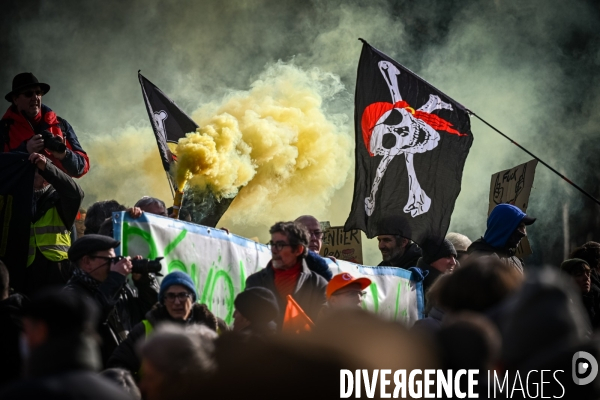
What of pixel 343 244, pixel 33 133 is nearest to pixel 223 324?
pixel 33 133

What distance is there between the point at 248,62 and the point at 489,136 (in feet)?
13.4

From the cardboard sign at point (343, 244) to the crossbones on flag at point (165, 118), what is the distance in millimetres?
1716

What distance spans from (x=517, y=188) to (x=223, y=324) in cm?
432

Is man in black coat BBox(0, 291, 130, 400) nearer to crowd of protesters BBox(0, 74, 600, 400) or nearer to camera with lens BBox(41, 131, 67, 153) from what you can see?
crowd of protesters BBox(0, 74, 600, 400)

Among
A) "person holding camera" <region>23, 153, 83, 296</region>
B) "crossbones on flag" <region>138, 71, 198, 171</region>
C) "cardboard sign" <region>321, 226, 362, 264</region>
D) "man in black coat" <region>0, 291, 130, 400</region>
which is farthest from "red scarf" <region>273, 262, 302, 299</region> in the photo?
"crossbones on flag" <region>138, 71, 198, 171</region>

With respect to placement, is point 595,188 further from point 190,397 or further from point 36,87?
point 190,397

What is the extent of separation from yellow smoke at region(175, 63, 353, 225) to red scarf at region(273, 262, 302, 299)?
9.85ft

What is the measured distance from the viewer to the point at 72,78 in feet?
43.9

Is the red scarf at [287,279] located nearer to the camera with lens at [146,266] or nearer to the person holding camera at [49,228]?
the camera with lens at [146,266]

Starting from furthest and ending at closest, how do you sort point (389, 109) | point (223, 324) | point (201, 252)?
point (389, 109), point (201, 252), point (223, 324)

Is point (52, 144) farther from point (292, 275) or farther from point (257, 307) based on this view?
point (257, 307)

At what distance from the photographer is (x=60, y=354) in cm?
236

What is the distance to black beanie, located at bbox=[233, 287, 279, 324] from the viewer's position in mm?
4422

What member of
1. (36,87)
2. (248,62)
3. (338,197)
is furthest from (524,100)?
(36,87)
